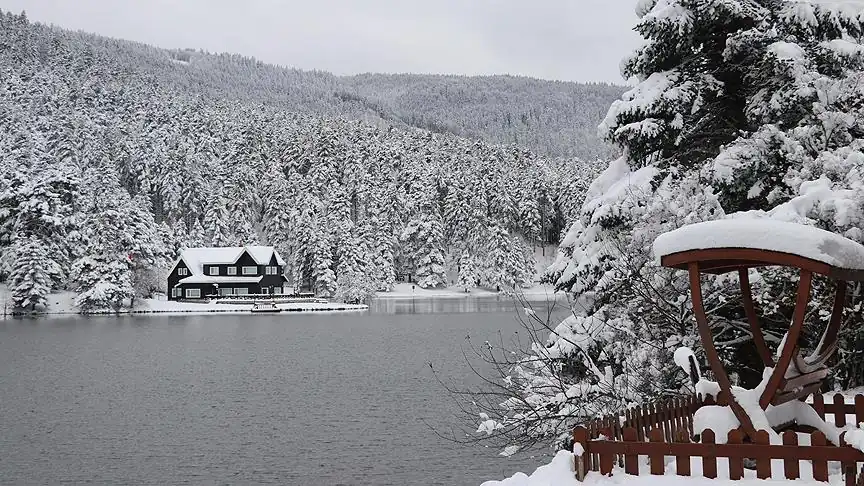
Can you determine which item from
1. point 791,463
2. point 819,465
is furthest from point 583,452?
point 819,465

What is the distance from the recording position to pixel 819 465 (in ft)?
21.0

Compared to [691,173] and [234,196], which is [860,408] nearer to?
[691,173]

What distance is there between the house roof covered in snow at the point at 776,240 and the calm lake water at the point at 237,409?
11.7 metres

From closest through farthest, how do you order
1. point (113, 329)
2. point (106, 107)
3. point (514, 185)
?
point (113, 329)
point (514, 185)
point (106, 107)

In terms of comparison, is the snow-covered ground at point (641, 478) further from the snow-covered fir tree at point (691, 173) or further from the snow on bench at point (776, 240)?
the snow-covered fir tree at point (691, 173)

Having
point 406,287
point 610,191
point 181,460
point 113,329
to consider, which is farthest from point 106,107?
point 610,191

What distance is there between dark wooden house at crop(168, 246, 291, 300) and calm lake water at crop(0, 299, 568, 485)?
31623 millimetres

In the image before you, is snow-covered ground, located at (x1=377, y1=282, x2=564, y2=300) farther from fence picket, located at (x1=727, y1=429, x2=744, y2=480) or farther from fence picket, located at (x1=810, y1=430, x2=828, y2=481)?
fence picket, located at (x1=810, y1=430, x2=828, y2=481)

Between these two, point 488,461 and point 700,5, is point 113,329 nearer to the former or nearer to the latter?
point 488,461

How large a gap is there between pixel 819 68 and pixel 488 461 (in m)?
11.5

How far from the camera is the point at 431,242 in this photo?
102562 mm

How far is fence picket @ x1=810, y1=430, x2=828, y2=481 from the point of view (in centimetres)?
637

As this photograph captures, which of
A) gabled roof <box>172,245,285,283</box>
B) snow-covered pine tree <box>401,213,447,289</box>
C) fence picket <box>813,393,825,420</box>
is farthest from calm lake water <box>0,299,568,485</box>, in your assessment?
snow-covered pine tree <box>401,213,447,289</box>

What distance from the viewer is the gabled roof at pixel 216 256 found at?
84.7 meters
